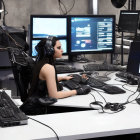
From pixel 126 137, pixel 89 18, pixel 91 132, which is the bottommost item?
pixel 126 137

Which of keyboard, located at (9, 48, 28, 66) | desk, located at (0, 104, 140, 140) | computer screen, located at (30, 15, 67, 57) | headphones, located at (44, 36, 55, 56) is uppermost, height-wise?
computer screen, located at (30, 15, 67, 57)

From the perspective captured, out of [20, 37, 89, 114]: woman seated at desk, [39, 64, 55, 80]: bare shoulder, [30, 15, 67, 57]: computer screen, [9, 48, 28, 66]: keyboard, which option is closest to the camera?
[20, 37, 89, 114]: woman seated at desk

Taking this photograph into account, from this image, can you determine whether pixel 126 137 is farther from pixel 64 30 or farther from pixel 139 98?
pixel 64 30

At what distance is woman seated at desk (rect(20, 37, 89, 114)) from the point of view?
7.02 ft

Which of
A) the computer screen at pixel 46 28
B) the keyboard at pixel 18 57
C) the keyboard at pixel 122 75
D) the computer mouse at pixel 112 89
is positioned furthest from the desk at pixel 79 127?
the computer screen at pixel 46 28

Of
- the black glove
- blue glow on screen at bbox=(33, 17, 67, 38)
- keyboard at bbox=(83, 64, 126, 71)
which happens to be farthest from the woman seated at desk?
blue glow on screen at bbox=(33, 17, 67, 38)

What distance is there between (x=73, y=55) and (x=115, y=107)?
1.68 m

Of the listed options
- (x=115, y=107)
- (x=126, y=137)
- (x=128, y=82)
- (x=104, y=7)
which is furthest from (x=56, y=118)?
(x=104, y=7)

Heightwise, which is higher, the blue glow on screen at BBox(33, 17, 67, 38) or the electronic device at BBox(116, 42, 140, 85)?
the blue glow on screen at BBox(33, 17, 67, 38)

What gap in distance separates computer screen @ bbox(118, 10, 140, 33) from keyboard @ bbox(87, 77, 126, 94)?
984 mm

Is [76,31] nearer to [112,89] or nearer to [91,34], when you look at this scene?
[91,34]

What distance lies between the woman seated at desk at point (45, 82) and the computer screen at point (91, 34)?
885mm

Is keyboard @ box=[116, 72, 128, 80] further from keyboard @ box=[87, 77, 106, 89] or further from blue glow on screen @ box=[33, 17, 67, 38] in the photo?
blue glow on screen @ box=[33, 17, 67, 38]

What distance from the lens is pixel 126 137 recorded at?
221 centimetres
